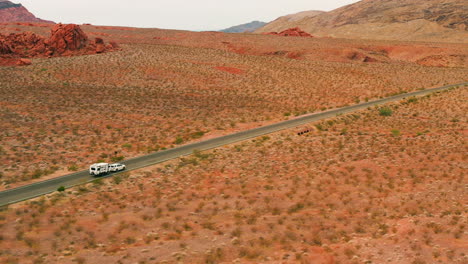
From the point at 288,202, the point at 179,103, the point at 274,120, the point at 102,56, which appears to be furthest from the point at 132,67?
the point at 288,202

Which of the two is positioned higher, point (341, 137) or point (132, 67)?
point (132, 67)

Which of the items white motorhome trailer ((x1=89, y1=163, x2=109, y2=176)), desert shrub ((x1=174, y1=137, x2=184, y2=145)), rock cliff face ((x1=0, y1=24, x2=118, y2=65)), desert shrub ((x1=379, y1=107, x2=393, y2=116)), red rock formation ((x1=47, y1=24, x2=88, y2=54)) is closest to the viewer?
white motorhome trailer ((x1=89, y1=163, x2=109, y2=176))

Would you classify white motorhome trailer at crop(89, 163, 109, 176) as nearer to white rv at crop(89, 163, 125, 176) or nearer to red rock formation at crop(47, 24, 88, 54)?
white rv at crop(89, 163, 125, 176)

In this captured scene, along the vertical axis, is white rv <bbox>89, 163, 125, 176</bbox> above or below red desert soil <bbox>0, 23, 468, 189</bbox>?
below

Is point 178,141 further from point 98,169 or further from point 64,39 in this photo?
point 64,39

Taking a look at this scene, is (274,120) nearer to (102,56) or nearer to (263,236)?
(263,236)

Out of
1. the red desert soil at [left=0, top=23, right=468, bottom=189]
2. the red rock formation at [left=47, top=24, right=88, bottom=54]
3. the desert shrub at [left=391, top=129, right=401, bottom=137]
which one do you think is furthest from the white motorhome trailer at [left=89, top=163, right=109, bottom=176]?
the red rock formation at [left=47, top=24, right=88, bottom=54]

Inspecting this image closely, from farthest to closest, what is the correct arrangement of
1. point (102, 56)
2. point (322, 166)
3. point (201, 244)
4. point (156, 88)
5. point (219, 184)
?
point (102, 56) → point (156, 88) → point (322, 166) → point (219, 184) → point (201, 244)
